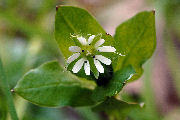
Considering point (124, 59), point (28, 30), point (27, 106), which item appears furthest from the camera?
point (28, 30)

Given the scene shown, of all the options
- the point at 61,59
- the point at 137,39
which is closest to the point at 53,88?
the point at 137,39

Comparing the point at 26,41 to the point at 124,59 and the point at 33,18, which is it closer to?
the point at 33,18

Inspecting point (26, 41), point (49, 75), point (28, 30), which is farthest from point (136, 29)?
point (26, 41)

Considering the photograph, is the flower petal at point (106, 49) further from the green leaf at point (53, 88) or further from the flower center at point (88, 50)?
the green leaf at point (53, 88)

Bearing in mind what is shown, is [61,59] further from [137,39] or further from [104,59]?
[104,59]

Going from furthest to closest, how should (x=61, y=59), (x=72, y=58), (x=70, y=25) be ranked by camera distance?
(x=61, y=59) → (x=70, y=25) → (x=72, y=58)

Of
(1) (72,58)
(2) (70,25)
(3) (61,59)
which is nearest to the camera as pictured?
(1) (72,58)
